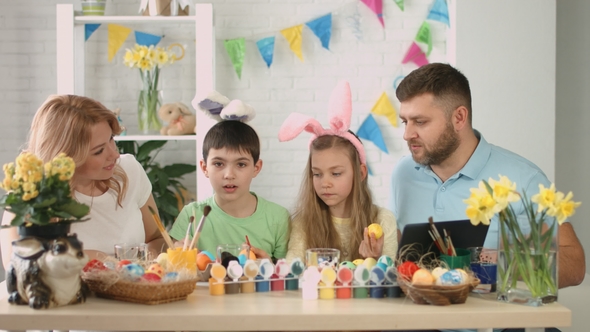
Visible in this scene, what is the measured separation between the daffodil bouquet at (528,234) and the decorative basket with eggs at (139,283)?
29.5 inches

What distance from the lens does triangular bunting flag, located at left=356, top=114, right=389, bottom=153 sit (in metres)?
4.64

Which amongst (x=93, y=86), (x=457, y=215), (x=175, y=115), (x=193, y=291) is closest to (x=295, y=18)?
(x=175, y=115)

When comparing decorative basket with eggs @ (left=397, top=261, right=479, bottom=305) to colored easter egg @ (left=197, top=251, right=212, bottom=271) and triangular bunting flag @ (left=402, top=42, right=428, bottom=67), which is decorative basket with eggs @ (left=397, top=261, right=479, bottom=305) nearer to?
colored easter egg @ (left=197, top=251, right=212, bottom=271)

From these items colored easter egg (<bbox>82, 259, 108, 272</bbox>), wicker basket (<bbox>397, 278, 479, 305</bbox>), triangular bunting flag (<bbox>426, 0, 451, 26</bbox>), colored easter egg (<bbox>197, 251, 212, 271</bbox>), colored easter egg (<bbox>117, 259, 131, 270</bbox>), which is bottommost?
wicker basket (<bbox>397, 278, 479, 305</bbox>)

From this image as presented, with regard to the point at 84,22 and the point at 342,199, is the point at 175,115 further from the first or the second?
the point at 342,199

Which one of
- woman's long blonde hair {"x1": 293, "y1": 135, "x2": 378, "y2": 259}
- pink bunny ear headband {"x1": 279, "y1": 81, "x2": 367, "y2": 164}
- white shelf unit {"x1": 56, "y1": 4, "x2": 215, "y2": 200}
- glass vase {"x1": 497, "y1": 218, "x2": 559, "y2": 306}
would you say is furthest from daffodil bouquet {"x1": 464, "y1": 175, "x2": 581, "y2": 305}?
white shelf unit {"x1": 56, "y1": 4, "x2": 215, "y2": 200}

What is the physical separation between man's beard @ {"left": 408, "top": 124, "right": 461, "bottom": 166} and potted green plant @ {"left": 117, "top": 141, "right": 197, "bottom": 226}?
2.07m

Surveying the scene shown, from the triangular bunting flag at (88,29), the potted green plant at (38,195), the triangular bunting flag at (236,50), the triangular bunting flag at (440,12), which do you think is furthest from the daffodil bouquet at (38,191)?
the triangular bunting flag at (440,12)

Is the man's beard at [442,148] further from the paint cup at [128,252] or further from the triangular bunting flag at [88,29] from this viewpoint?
the triangular bunting flag at [88,29]

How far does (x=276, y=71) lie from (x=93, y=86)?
47.4 inches

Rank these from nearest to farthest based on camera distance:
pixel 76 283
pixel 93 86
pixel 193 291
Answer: pixel 76 283 < pixel 193 291 < pixel 93 86

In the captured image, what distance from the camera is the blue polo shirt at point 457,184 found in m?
2.53

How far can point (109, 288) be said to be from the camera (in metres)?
1.79

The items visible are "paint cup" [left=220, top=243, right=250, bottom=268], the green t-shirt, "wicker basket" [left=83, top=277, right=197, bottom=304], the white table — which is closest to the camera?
the white table
